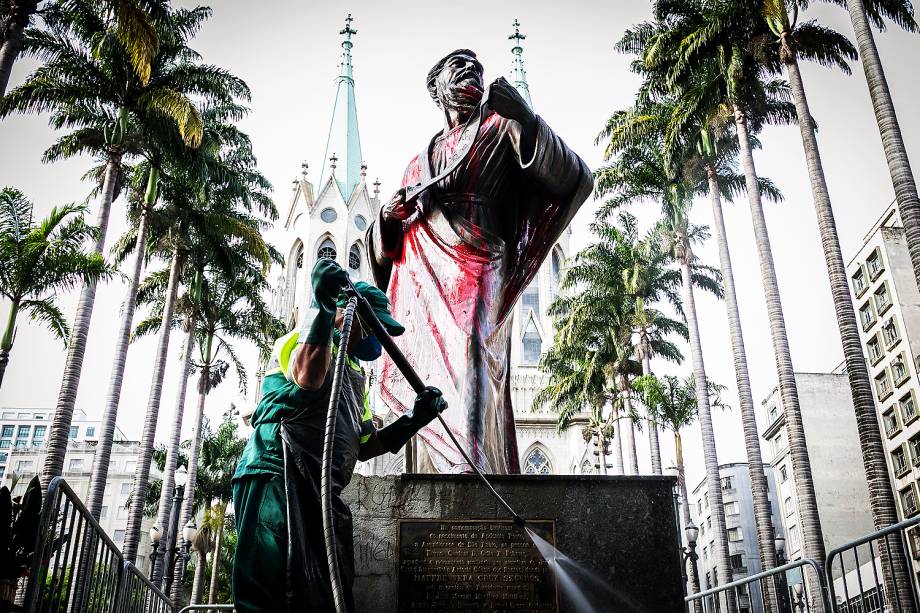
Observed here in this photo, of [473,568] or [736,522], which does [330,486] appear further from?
[736,522]

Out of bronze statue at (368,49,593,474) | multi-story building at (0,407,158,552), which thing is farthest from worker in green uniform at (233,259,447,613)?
multi-story building at (0,407,158,552)

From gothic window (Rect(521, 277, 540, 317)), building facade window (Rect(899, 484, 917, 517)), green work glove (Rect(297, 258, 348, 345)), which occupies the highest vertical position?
gothic window (Rect(521, 277, 540, 317))

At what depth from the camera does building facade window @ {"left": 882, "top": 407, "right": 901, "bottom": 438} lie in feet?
139

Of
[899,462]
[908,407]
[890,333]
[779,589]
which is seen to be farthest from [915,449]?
[779,589]

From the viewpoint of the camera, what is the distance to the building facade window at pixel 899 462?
40816 millimetres

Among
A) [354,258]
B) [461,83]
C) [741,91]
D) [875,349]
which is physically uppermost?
[354,258]

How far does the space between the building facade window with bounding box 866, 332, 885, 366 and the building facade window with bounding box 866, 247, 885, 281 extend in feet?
11.0

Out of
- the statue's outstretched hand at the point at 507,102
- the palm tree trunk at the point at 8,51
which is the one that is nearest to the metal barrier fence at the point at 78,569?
the statue's outstretched hand at the point at 507,102

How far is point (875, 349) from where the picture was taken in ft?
150

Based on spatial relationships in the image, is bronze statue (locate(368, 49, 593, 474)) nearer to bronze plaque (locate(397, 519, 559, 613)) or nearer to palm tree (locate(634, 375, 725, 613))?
bronze plaque (locate(397, 519, 559, 613))

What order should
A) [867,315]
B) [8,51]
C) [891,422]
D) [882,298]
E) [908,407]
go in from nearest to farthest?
[8,51]
[908,407]
[891,422]
[882,298]
[867,315]

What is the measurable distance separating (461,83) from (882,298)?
146 feet

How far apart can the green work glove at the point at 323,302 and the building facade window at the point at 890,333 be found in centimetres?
4546

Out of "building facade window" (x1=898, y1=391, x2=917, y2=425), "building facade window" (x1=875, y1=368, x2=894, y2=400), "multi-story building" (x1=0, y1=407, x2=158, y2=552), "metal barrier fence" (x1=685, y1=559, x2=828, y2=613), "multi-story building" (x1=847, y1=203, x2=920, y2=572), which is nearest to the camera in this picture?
"metal barrier fence" (x1=685, y1=559, x2=828, y2=613)
